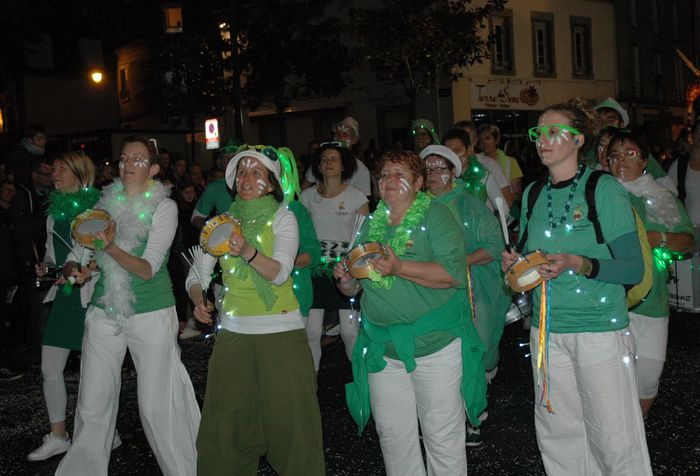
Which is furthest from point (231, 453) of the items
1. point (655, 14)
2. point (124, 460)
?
point (655, 14)

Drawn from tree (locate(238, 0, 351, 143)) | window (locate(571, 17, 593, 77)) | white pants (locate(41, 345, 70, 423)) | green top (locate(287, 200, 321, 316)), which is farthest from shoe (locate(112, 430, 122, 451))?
window (locate(571, 17, 593, 77))

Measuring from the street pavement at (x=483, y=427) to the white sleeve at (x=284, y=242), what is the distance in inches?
60.9

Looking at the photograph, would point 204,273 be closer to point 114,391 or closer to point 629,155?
point 114,391

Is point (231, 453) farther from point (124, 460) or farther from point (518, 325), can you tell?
point (518, 325)

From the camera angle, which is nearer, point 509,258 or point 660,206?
point 509,258

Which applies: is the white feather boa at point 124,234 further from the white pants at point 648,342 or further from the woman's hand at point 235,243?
the white pants at point 648,342

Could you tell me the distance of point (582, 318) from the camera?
3500 millimetres

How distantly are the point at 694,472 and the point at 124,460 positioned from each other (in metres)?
3.65

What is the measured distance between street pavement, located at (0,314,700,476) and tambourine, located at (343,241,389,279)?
4.93 feet

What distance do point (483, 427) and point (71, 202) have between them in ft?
10.7

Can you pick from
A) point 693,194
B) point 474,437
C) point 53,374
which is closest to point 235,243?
point 53,374

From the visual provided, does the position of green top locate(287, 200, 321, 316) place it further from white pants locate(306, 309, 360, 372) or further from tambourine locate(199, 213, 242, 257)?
white pants locate(306, 309, 360, 372)

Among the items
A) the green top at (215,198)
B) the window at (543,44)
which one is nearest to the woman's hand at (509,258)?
the green top at (215,198)

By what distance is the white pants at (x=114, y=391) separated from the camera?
14.4 ft
